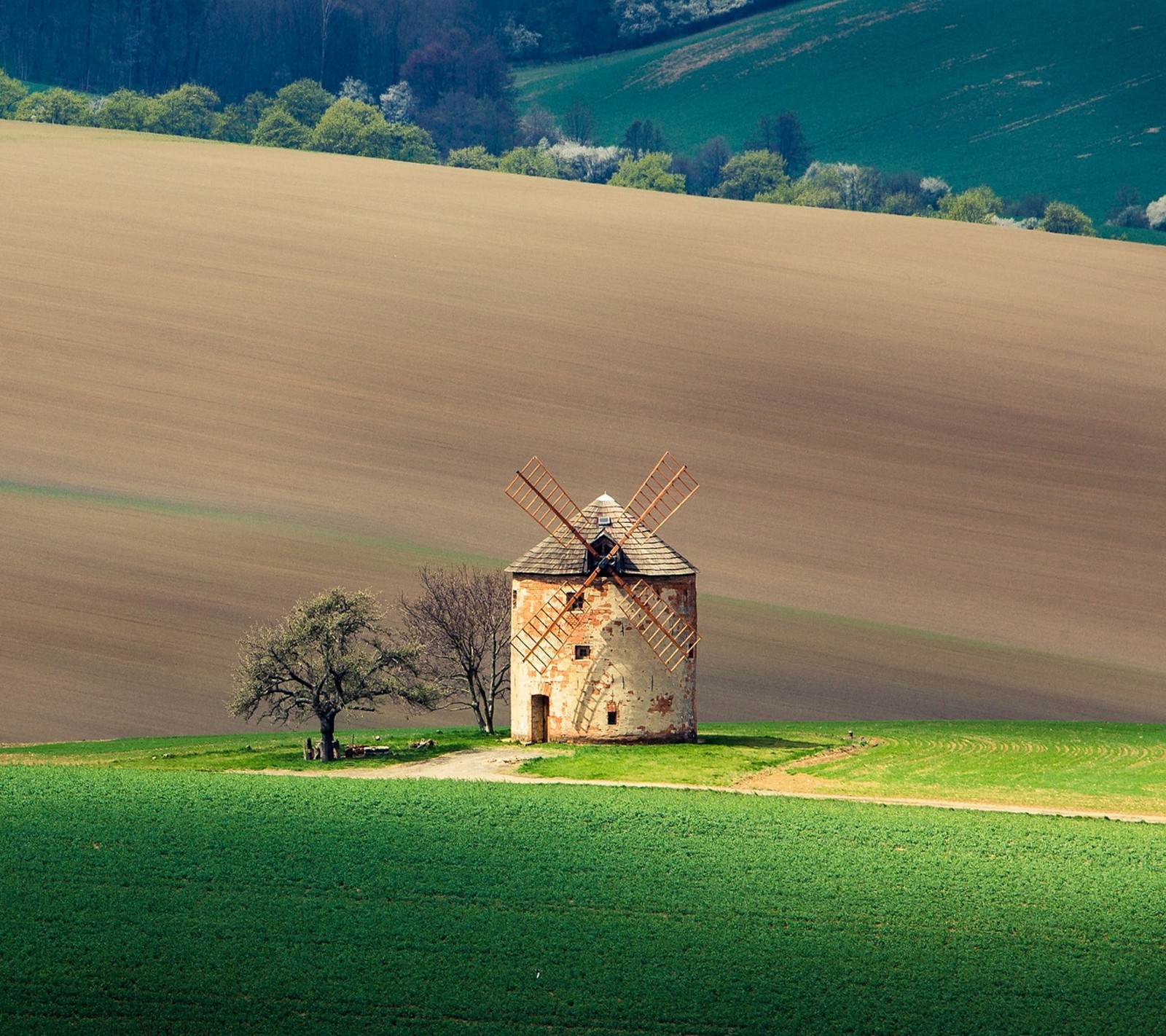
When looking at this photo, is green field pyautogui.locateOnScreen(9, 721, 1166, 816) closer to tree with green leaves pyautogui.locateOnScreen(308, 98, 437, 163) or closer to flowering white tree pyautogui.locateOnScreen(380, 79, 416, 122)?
tree with green leaves pyautogui.locateOnScreen(308, 98, 437, 163)

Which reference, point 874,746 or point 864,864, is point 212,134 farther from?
point 864,864

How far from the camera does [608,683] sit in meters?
44.1

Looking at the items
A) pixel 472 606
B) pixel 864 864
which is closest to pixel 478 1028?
pixel 864 864

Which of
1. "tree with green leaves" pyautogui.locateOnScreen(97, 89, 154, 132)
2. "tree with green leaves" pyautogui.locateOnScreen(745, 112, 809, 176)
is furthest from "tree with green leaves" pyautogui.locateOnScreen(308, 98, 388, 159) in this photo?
"tree with green leaves" pyautogui.locateOnScreen(745, 112, 809, 176)

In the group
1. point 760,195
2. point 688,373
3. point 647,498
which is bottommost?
point 647,498

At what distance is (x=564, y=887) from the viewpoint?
29547mm

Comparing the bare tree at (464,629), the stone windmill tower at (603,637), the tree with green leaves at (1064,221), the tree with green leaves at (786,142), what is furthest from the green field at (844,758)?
the tree with green leaves at (786,142)

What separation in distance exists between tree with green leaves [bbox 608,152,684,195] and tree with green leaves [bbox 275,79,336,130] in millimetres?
27966

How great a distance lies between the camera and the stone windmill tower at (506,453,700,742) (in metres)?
44.2

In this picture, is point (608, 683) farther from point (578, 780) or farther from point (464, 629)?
point (464, 629)

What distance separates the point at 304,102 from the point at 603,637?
130 meters

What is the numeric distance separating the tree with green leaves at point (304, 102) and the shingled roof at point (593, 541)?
124m

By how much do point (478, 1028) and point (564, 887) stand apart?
601 cm

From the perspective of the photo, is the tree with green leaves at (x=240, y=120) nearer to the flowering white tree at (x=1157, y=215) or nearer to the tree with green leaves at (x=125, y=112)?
the tree with green leaves at (x=125, y=112)
